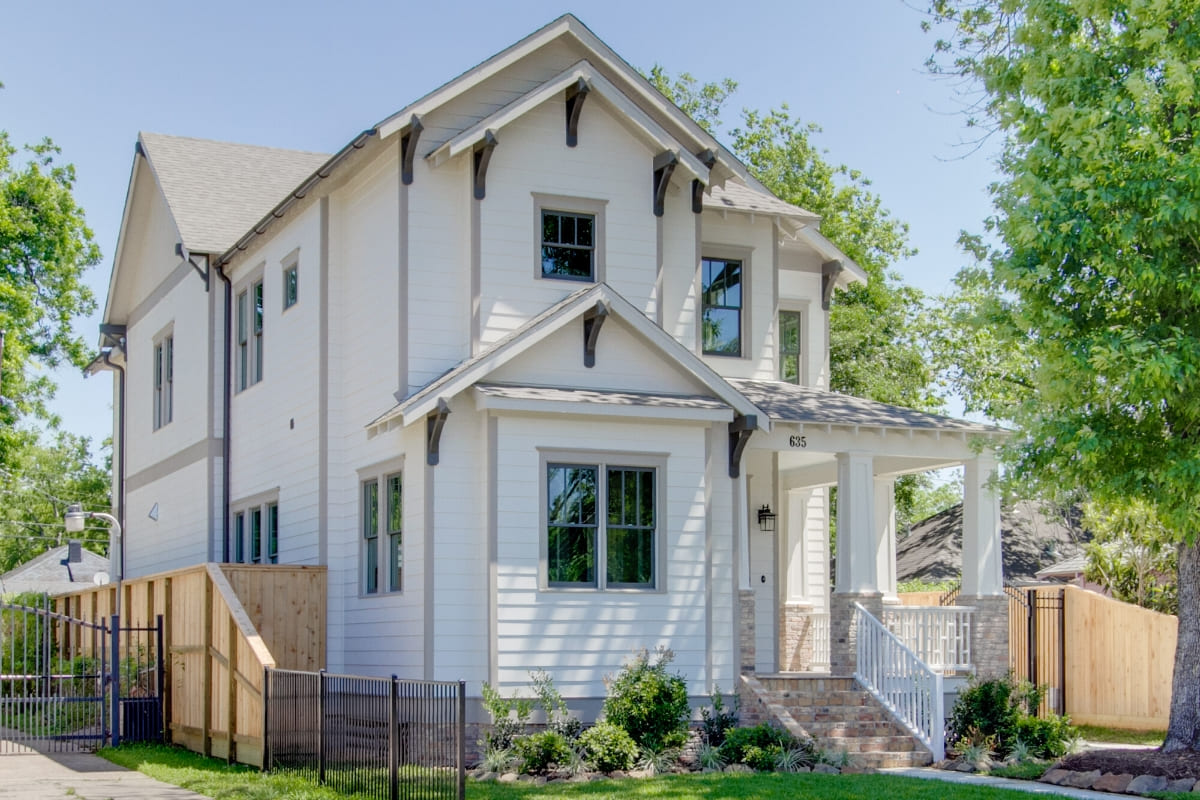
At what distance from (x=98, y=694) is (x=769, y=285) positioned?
39.5ft

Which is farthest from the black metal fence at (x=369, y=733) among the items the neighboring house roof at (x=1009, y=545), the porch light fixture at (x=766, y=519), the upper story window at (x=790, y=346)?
the neighboring house roof at (x=1009, y=545)

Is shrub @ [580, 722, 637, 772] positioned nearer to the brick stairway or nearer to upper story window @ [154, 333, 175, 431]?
the brick stairway

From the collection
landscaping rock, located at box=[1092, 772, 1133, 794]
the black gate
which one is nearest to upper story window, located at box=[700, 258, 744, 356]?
landscaping rock, located at box=[1092, 772, 1133, 794]

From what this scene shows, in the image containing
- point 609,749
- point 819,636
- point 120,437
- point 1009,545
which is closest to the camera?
point 609,749

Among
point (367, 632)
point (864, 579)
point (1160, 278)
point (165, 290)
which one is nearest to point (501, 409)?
point (367, 632)

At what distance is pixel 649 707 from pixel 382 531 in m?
4.48

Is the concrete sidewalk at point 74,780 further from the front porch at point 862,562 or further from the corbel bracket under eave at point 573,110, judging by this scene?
the corbel bracket under eave at point 573,110

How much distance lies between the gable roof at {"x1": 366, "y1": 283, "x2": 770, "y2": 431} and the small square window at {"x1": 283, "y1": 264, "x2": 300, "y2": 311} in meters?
4.10

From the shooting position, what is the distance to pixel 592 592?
1814cm

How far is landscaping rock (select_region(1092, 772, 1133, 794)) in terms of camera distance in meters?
15.7

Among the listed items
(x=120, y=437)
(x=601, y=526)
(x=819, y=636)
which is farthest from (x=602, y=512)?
(x=120, y=437)

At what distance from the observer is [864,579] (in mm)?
20109

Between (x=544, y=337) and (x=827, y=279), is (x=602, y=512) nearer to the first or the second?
(x=544, y=337)

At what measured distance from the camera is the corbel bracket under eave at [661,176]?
1997 centimetres
